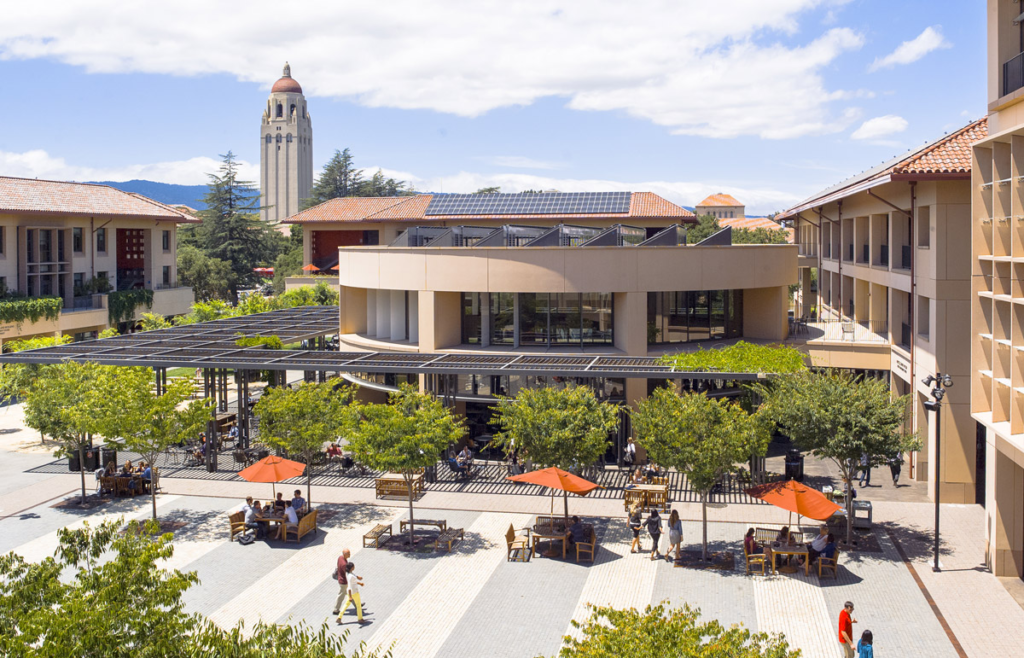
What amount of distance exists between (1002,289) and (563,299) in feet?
55.3

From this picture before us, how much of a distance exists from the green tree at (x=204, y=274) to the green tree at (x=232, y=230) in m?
1.53

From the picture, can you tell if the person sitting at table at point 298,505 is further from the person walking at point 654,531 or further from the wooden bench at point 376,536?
the person walking at point 654,531

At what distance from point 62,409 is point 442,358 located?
39.6 feet

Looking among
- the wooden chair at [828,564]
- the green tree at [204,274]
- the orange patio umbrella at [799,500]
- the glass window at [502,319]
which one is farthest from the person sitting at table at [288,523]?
the green tree at [204,274]

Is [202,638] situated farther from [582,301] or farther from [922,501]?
[582,301]

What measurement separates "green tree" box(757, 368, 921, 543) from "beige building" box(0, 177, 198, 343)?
4162 centimetres

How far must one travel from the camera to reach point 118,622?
815cm

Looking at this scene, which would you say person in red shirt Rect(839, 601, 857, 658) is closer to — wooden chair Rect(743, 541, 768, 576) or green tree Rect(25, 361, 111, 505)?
wooden chair Rect(743, 541, 768, 576)

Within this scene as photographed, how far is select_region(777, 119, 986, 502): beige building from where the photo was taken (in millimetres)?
25500

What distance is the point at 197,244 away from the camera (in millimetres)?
110125

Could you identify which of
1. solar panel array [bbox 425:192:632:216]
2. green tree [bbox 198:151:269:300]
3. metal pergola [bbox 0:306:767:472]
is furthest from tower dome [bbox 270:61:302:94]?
metal pergola [bbox 0:306:767:472]

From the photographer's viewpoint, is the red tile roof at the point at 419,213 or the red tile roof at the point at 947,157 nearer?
the red tile roof at the point at 947,157

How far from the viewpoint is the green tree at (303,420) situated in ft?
79.8

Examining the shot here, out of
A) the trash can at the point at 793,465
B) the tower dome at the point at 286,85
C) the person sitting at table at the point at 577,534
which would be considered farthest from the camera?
the tower dome at the point at 286,85
